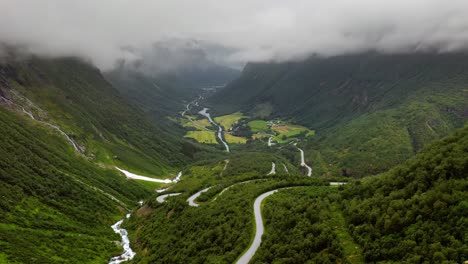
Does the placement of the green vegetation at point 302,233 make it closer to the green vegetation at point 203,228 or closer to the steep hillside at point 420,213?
the steep hillside at point 420,213

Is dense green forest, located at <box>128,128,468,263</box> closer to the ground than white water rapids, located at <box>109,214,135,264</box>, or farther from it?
farther from it

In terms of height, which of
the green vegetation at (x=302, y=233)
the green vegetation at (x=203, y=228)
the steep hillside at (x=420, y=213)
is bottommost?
the green vegetation at (x=203, y=228)

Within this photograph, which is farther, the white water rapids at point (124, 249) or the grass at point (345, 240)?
the white water rapids at point (124, 249)

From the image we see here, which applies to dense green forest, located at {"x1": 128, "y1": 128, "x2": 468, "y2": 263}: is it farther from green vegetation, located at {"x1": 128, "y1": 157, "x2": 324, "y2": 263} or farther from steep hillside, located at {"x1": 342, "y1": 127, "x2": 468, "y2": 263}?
green vegetation, located at {"x1": 128, "y1": 157, "x2": 324, "y2": 263}

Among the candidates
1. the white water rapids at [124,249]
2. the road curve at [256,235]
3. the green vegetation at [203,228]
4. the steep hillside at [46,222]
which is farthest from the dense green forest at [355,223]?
the steep hillside at [46,222]

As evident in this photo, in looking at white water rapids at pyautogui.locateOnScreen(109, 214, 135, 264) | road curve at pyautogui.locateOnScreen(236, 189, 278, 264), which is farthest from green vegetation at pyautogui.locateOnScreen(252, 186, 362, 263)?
white water rapids at pyautogui.locateOnScreen(109, 214, 135, 264)

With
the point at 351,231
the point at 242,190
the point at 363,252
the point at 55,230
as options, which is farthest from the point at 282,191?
the point at 55,230

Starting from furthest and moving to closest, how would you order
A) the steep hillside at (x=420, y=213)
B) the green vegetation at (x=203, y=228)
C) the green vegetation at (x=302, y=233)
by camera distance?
the green vegetation at (x=203, y=228) < the green vegetation at (x=302, y=233) < the steep hillside at (x=420, y=213)

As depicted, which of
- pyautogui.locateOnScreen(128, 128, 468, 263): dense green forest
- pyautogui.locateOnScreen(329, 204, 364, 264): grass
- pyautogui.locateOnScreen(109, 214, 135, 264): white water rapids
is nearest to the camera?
pyautogui.locateOnScreen(128, 128, 468, 263): dense green forest

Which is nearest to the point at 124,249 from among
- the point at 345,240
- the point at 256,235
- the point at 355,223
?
the point at 256,235

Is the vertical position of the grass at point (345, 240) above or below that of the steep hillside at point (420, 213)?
below

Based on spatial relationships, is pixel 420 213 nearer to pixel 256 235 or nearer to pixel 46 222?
pixel 256 235

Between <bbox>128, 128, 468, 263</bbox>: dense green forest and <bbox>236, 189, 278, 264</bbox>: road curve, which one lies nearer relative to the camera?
<bbox>128, 128, 468, 263</bbox>: dense green forest

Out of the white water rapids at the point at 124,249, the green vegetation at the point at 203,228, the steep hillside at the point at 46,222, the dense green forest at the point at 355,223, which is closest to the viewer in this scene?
the dense green forest at the point at 355,223
